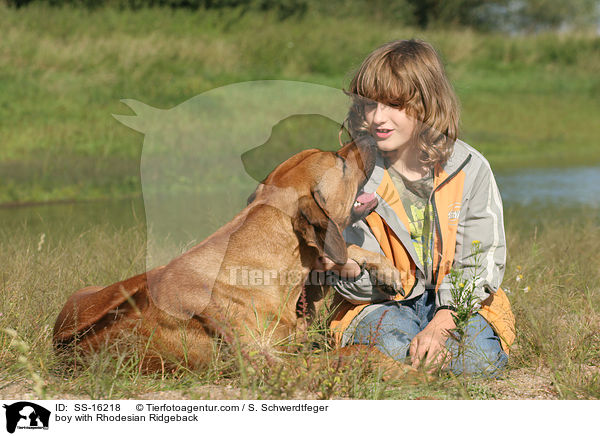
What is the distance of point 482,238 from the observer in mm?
3861

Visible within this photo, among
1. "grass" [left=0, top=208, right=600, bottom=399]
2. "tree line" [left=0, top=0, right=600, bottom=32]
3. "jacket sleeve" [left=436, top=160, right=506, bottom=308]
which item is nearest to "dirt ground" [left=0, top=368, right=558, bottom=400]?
"grass" [left=0, top=208, right=600, bottom=399]

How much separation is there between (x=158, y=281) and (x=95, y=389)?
633mm

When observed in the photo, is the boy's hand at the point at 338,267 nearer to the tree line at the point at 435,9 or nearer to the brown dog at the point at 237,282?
the brown dog at the point at 237,282

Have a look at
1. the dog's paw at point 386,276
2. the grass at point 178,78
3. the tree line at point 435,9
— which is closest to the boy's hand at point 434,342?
the dog's paw at point 386,276

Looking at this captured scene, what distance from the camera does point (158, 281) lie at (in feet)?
11.4

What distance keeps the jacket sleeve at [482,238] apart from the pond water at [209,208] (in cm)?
154

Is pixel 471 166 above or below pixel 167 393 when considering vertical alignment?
above

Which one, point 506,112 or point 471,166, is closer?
point 471,166

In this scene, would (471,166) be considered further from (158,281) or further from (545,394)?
(158,281)

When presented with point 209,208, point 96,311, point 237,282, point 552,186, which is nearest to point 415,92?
point 237,282

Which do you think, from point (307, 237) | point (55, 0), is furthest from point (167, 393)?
point (55, 0)

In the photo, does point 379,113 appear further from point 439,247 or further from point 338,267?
point 338,267

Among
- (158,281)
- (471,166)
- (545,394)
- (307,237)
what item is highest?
(471,166)
